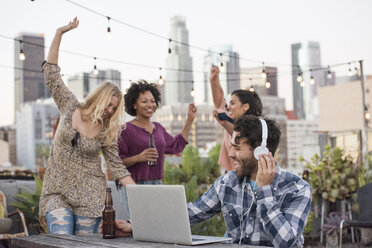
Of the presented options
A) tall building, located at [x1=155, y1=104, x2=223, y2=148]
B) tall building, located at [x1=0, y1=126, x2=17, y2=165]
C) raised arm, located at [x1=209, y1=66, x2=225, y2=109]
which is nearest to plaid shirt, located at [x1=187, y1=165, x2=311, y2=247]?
raised arm, located at [x1=209, y1=66, x2=225, y2=109]

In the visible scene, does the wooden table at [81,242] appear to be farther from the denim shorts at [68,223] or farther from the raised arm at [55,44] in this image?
the raised arm at [55,44]

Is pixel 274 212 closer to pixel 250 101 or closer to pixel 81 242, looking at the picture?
pixel 81 242

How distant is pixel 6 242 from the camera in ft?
17.0

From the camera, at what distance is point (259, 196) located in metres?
2.23

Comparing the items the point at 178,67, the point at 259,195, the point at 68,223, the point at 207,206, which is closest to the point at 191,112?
the point at 68,223

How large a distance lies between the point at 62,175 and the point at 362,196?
3628 mm

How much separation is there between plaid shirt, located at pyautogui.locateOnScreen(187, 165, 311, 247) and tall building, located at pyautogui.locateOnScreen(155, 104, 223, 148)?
131 m

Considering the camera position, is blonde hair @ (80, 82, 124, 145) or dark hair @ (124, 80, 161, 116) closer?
blonde hair @ (80, 82, 124, 145)

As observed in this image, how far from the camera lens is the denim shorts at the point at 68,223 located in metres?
2.98

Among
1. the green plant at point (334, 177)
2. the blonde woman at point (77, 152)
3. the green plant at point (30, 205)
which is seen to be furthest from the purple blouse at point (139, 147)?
the green plant at point (334, 177)

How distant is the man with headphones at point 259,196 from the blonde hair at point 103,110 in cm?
87

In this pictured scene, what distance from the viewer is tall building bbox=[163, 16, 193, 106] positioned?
138125 mm

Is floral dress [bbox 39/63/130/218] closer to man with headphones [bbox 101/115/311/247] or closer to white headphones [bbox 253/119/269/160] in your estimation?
man with headphones [bbox 101/115/311/247]

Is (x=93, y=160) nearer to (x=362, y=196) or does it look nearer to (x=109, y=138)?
(x=109, y=138)
